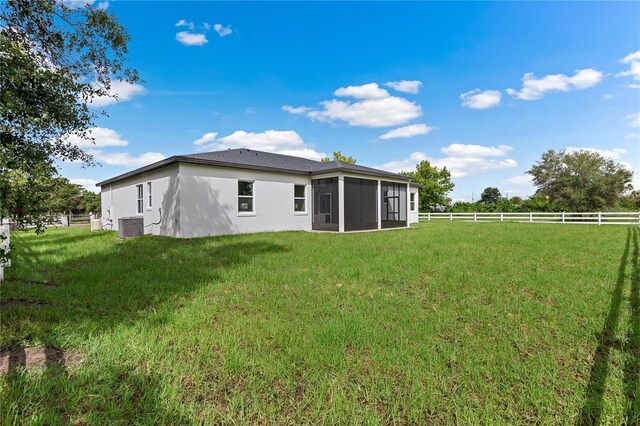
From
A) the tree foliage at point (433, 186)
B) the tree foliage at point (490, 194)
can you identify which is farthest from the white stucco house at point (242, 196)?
the tree foliage at point (490, 194)

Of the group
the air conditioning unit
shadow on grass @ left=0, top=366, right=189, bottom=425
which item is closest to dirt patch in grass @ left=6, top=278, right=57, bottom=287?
shadow on grass @ left=0, top=366, right=189, bottom=425

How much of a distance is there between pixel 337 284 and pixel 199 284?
230 centimetres

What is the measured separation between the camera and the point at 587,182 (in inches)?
1031

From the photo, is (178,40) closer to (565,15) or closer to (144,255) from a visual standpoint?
(144,255)

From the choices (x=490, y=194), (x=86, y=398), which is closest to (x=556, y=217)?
(x=86, y=398)

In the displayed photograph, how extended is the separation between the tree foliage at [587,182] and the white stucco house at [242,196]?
65.2ft

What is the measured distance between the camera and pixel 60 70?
12.8 feet

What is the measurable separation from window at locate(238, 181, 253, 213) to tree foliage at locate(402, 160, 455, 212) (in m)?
27.7

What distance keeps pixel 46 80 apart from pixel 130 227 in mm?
10349

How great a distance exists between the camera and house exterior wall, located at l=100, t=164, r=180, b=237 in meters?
11.2

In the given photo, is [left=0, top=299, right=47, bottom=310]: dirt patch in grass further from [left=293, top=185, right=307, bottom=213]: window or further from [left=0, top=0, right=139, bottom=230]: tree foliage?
[left=293, top=185, right=307, bottom=213]: window

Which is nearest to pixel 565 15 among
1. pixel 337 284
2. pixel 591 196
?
pixel 337 284

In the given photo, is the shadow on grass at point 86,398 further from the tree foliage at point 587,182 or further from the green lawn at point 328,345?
the tree foliage at point 587,182

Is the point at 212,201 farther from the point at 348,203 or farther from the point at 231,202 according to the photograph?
the point at 348,203
